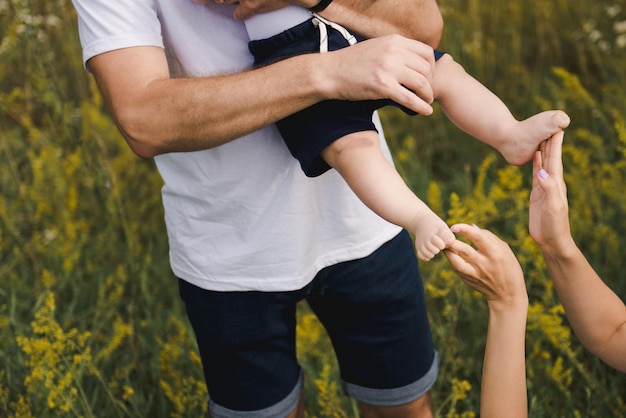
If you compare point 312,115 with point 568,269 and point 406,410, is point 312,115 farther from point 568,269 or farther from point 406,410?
point 406,410

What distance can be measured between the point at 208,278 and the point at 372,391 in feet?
1.71

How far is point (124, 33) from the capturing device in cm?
133

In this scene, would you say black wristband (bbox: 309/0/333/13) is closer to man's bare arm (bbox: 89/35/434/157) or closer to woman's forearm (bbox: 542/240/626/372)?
man's bare arm (bbox: 89/35/434/157)

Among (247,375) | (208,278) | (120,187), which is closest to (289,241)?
(208,278)

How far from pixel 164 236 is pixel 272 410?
1.65 metres

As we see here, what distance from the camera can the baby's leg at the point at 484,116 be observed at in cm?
140

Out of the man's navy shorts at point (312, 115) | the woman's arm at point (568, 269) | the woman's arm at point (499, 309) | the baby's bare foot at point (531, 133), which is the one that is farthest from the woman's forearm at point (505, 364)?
the man's navy shorts at point (312, 115)

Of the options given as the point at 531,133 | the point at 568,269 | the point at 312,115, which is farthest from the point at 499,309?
the point at 312,115

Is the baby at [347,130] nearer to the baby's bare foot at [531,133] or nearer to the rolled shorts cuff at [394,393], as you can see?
the baby's bare foot at [531,133]

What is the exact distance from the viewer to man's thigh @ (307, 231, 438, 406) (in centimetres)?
166

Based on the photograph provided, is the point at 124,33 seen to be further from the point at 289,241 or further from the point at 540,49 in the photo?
the point at 540,49

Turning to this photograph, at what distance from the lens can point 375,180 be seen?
1334mm

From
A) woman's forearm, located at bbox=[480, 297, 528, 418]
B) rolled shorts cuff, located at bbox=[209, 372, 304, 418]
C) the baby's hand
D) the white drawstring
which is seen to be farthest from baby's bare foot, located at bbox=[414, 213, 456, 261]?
rolled shorts cuff, located at bbox=[209, 372, 304, 418]

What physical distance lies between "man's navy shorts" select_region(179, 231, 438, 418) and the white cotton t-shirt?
1.8 inches
